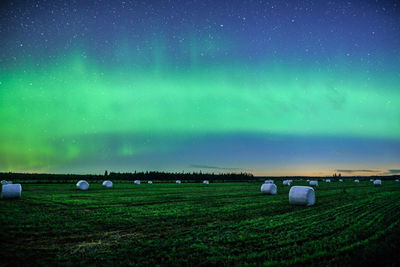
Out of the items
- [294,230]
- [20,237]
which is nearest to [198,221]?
[294,230]

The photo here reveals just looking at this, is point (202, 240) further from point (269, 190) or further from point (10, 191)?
point (269, 190)

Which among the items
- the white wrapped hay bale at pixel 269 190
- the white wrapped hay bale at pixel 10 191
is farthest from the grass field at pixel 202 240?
the white wrapped hay bale at pixel 269 190

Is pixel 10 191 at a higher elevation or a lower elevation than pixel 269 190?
higher

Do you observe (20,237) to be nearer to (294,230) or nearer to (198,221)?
(198,221)

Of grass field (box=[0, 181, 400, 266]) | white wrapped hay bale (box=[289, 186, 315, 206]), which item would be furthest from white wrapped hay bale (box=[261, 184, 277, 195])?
grass field (box=[0, 181, 400, 266])

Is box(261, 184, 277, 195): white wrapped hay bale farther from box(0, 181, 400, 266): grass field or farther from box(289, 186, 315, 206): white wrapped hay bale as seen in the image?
box(0, 181, 400, 266): grass field

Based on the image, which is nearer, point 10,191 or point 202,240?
point 202,240

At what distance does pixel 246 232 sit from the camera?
1098cm

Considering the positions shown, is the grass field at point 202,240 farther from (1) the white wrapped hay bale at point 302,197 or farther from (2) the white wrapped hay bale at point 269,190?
(2) the white wrapped hay bale at point 269,190

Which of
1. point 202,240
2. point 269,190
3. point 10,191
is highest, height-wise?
point 202,240

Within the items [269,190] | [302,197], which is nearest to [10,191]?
[302,197]

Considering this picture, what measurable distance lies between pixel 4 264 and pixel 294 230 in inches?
384

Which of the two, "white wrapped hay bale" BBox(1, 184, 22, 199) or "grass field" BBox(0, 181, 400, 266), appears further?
"white wrapped hay bale" BBox(1, 184, 22, 199)

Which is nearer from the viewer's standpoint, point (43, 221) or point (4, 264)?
point (4, 264)
